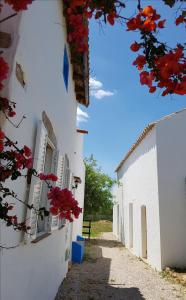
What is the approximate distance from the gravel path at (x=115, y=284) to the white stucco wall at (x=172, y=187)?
3.69 feet

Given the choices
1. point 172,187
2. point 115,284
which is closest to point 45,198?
point 115,284

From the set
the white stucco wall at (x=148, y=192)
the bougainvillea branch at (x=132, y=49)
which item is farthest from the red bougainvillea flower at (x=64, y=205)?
the white stucco wall at (x=148, y=192)

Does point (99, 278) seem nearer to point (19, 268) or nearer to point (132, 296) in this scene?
point (132, 296)

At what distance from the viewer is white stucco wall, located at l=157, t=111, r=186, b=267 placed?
10.2 metres

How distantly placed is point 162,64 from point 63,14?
460 cm

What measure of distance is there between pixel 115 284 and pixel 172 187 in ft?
14.1

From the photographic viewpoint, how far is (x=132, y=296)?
23.9 ft

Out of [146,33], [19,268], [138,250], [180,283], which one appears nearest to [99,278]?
[180,283]

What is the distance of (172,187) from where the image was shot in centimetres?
1086

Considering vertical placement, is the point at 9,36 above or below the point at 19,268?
above

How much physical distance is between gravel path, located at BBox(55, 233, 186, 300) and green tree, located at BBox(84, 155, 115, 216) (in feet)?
33.9

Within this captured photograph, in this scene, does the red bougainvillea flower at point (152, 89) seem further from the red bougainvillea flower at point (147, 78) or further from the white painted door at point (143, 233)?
the white painted door at point (143, 233)

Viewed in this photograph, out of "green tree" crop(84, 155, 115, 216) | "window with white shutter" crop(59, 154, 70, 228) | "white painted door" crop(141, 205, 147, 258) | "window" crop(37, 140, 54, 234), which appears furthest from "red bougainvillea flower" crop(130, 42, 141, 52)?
"green tree" crop(84, 155, 115, 216)

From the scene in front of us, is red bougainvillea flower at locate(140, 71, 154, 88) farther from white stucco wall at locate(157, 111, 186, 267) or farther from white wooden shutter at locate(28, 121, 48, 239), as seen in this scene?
white stucco wall at locate(157, 111, 186, 267)
